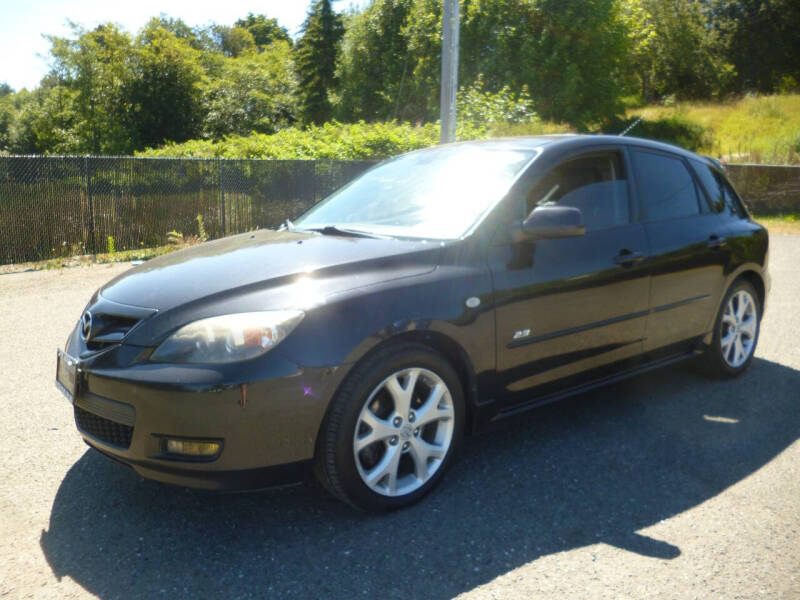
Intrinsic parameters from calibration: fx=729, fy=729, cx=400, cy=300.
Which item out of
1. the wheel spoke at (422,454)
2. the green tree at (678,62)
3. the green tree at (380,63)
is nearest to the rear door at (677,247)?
the wheel spoke at (422,454)

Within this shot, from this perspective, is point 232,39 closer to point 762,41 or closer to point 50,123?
point 50,123

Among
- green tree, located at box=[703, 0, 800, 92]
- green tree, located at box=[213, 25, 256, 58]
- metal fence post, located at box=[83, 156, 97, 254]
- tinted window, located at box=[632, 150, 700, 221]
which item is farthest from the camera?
green tree, located at box=[213, 25, 256, 58]

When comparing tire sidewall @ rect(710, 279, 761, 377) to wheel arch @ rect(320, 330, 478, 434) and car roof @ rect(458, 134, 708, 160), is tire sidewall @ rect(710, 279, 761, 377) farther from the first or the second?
wheel arch @ rect(320, 330, 478, 434)

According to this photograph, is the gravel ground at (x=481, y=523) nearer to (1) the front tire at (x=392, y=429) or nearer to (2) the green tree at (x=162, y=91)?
(1) the front tire at (x=392, y=429)

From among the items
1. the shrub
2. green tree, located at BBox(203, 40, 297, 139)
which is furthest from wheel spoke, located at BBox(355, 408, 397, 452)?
green tree, located at BBox(203, 40, 297, 139)

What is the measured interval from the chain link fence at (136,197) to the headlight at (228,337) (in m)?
10.0

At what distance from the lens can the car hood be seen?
3.14 metres

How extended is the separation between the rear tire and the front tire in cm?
248

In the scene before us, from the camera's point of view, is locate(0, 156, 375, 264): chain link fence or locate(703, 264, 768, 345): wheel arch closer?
locate(703, 264, 768, 345): wheel arch

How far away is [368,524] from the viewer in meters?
3.15

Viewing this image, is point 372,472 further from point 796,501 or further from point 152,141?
point 152,141

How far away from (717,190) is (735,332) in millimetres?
1012

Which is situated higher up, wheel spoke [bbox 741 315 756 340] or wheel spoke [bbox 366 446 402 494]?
wheel spoke [bbox 741 315 756 340]

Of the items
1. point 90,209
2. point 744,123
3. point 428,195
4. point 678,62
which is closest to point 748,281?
point 428,195
